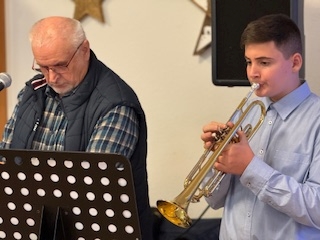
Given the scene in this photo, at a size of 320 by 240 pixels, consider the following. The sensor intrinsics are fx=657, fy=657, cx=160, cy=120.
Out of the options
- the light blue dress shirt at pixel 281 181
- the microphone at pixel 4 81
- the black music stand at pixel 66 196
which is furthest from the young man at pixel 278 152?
the microphone at pixel 4 81

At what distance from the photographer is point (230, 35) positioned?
231 centimetres

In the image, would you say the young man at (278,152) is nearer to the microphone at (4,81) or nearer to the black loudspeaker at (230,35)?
the black loudspeaker at (230,35)

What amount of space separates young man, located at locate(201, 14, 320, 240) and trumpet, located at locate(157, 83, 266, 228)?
0.02 m

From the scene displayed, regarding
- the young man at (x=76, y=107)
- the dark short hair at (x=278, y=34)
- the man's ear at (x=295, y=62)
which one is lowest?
the young man at (x=76, y=107)

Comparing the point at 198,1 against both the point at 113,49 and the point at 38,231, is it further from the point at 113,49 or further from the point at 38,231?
the point at 38,231

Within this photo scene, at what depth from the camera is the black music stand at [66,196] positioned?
163 cm

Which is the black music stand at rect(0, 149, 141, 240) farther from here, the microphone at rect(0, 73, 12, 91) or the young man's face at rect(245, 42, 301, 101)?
the young man's face at rect(245, 42, 301, 101)

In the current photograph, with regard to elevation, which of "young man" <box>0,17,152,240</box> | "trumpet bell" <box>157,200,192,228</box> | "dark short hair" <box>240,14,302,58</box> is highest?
"dark short hair" <box>240,14,302,58</box>

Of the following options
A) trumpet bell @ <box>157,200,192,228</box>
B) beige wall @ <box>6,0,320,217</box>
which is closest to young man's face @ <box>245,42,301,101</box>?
trumpet bell @ <box>157,200,192,228</box>

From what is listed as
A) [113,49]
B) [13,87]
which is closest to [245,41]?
[113,49]

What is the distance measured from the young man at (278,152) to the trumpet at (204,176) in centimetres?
2

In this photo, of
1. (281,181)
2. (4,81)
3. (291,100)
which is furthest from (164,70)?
(281,181)

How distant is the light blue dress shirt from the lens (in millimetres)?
1714

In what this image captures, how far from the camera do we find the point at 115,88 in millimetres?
2080
